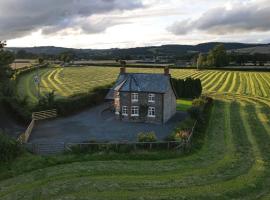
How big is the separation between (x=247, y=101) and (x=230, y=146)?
30.3 m

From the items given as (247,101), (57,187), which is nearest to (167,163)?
(57,187)

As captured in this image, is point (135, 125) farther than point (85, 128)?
Yes

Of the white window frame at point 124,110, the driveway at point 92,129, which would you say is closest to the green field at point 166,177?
the driveway at point 92,129

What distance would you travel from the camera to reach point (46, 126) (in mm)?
39844

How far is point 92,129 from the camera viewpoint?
3847 centimetres

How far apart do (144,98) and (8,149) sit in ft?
71.0

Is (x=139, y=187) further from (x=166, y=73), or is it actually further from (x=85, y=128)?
(x=166, y=73)

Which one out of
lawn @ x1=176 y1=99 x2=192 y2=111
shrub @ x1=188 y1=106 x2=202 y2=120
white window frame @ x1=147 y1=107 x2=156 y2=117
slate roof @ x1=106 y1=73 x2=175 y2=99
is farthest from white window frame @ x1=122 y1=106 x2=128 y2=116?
lawn @ x1=176 y1=99 x2=192 y2=111

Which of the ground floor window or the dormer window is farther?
the dormer window

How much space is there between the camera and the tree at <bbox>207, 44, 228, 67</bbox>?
13125cm

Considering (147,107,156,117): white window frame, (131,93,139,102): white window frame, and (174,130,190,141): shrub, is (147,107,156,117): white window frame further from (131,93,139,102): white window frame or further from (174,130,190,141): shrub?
(174,130,190,141): shrub

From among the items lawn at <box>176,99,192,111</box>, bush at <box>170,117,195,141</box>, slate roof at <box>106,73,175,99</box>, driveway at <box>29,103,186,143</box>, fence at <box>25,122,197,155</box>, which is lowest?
lawn at <box>176,99,192,111</box>

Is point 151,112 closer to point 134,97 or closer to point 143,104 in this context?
point 143,104

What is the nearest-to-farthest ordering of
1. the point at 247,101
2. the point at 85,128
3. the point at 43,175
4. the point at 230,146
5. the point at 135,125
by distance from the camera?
the point at 43,175, the point at 230,146, the point at 85,128, the point at 135,125, the point at 247,101
